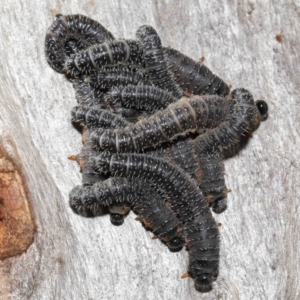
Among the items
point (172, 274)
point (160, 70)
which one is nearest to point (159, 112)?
point (160, 70)

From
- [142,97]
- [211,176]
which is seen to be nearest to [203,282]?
[211,176]

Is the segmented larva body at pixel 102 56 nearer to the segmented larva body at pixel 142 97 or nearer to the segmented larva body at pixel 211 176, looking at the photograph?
the segmented larva body at pixel 142 97

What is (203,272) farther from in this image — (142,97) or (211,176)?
(142,97)

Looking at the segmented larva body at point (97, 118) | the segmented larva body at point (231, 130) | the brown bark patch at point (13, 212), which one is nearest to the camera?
the brown bark patch at point (13, 212)

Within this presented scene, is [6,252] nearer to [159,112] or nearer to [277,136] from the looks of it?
[159,112]

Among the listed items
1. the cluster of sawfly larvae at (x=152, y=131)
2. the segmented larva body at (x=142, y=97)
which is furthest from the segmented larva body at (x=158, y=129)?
the segmented larva body at (x=142, y=97)

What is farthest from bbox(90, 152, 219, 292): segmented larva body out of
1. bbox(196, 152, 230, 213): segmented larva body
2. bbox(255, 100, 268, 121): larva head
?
bbox(255, 100, 268, 121): larva head
